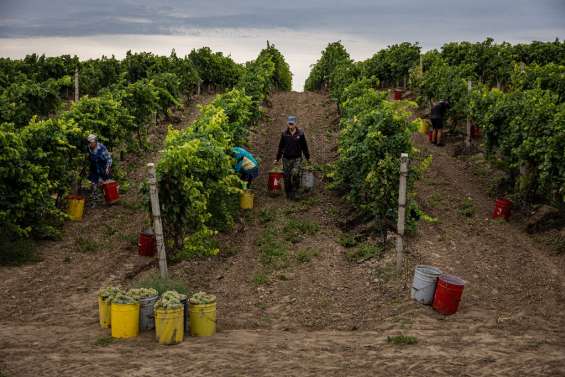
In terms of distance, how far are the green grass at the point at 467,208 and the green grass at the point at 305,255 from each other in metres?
4.46

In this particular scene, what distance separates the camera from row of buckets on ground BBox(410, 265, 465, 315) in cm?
851

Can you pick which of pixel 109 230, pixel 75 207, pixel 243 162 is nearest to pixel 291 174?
pixel 243 162

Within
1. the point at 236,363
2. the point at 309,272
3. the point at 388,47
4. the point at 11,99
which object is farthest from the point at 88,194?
the point at 388,47

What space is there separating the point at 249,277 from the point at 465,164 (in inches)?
416

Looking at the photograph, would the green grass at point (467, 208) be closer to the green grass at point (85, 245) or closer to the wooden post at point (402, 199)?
the wooden post at point (402, 199)

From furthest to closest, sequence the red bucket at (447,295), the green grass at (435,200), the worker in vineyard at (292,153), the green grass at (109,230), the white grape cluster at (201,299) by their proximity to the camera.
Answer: the green grass at (435,200), the worker in vineyard at (292,153), the green grass at (109,230), the red bucket at (447,295), the white grape cluster at (201,299)

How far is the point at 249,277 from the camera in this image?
1052 cm

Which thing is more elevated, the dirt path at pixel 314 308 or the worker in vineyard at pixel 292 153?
the worker in vineyard at pixel 292 153

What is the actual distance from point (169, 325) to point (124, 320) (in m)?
0.68

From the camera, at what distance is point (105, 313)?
8.19 meters

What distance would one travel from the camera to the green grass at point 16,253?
36.2 ft

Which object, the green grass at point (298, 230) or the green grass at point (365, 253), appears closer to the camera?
the green grass at point (365, 253)

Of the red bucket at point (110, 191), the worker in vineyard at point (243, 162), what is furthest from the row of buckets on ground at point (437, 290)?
the red bucket at point (110, 191)

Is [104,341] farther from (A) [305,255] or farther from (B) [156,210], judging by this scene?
(A) [305,255]
